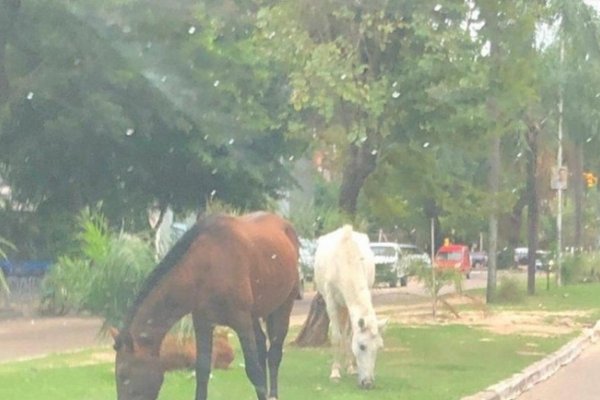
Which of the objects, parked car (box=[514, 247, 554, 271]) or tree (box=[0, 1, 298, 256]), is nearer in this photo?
tree (box=[0, 1, 298, 256])

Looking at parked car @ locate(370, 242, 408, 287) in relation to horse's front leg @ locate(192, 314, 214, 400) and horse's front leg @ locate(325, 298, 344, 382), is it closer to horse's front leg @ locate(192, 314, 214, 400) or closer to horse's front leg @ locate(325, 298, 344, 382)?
horse's front leg @ locate(325, 298, 344, 382)

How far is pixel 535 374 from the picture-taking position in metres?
18.2

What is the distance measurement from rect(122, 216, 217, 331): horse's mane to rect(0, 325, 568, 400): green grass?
2480mm

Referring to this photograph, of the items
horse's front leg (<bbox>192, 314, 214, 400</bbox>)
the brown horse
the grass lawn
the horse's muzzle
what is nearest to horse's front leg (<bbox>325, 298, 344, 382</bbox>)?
the grass lawn

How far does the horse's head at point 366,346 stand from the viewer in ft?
48.9

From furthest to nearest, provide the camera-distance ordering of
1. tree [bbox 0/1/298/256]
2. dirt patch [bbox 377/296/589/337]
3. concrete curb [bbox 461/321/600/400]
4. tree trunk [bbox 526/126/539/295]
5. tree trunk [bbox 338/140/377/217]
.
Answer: tree trunk [bbox 526/126/539/295] → tree [bbox 0/1/298/256] → dirt patch [bbox 377/296/589/337] → tree trunk [bbox 338/140/377/217] → concrete curb [bbox 461/321/600/400]

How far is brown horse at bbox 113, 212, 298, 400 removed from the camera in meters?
11.3

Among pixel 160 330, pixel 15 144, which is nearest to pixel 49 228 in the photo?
pixel 15 144

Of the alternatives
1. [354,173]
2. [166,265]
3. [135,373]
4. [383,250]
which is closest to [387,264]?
[383,250]

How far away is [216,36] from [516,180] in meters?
20.2

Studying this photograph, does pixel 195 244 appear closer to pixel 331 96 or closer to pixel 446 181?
pixel 331 96

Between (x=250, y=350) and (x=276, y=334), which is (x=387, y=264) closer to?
(x=276, y=334)

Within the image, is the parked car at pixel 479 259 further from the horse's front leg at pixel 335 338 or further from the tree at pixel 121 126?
the horse's front leg at pixel 335 338

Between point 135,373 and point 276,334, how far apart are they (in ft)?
10.8
